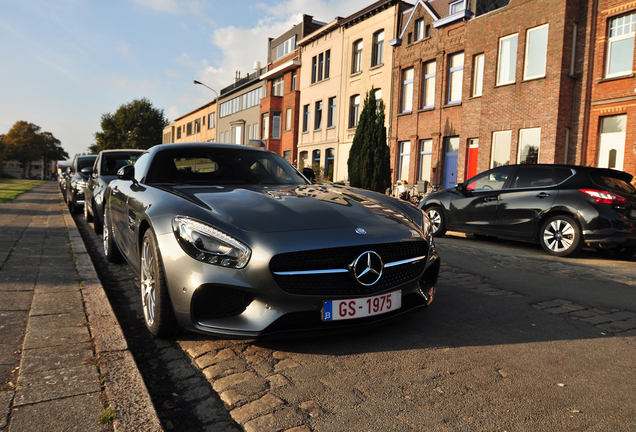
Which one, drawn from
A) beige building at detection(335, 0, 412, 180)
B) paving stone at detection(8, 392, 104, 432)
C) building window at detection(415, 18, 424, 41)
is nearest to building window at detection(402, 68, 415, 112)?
beige building at detection(335, 0, 412, 180)

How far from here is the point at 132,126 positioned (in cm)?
Result: 7888

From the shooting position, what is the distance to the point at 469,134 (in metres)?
21.4

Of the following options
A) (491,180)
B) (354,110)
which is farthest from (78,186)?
(354,110)

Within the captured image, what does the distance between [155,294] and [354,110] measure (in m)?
27.3

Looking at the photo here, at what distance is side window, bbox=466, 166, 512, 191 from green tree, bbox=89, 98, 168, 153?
74.1 m

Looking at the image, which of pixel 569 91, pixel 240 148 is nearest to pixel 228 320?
pixel 240 148

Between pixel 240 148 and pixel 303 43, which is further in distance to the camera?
pixel 303 43

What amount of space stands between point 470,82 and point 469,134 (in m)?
2.23

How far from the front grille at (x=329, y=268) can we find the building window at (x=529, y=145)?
674 inches

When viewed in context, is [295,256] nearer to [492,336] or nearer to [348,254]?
[348,254]

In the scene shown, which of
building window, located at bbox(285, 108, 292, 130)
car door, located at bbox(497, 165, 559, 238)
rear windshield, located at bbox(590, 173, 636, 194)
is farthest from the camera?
building window, located at bbox(285, 108, 292, 130)

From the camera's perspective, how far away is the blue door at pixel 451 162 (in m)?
22.4

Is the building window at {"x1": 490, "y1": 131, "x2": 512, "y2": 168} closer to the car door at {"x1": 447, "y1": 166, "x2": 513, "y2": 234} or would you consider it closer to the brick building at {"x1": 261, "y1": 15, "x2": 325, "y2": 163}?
the car door at {"x1": 447, "y1": 166, "x2": 513, "y2": 234}

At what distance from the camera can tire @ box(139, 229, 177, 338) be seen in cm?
333
